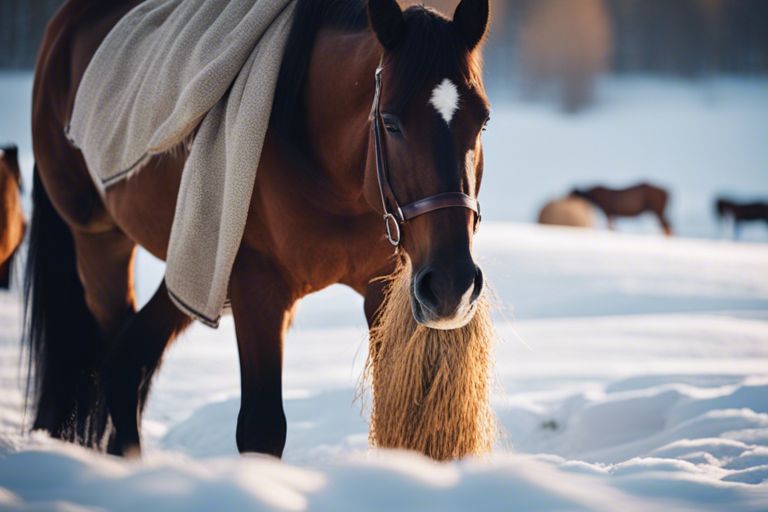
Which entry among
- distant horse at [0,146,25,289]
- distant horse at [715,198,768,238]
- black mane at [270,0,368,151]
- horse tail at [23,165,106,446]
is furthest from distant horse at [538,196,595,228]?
black mane at [270,0,368,151]

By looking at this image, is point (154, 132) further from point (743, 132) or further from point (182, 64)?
point (743, 132)

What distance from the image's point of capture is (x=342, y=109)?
185 centimetres

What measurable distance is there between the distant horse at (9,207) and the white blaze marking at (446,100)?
10.9ft

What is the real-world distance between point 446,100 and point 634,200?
1845 cm

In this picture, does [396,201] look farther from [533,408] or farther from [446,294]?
[533,408]

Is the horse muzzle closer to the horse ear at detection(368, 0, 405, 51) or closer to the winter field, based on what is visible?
the winter field

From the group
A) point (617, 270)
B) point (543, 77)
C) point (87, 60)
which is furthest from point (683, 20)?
point (87, 60)

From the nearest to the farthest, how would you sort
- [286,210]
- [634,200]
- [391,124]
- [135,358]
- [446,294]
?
1. [446,294]
2. [391,124]
3. [286,210]
4. [135,358]
5. [634,200]

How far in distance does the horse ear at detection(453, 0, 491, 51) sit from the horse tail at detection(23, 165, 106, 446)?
1990 millimetres

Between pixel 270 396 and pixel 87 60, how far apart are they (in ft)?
5.42

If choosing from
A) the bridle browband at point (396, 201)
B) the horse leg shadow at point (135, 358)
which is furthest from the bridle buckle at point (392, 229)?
the horse leg shadow at point (135, 358)

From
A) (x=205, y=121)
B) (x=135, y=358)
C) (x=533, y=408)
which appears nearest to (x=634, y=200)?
(x=533, y=408)

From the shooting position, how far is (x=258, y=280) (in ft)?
6.68

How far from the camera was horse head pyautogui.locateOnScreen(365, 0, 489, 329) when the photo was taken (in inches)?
59.0
